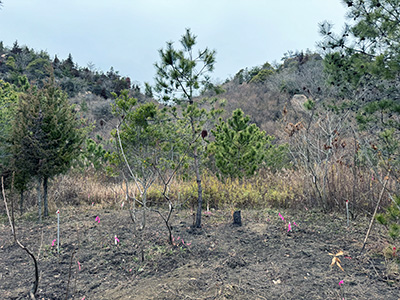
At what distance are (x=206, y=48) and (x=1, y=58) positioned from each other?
91.9ft

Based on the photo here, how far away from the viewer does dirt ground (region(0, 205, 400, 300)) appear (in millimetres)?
2580

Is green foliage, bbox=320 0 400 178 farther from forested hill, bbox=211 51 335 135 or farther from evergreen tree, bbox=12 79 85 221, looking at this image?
forested hill, bbox=211 51 335 135

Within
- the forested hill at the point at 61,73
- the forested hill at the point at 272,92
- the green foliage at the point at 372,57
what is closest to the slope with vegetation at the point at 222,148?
the green foliage at the point at 372,57

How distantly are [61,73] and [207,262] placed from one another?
27250 mm

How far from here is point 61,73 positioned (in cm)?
2541

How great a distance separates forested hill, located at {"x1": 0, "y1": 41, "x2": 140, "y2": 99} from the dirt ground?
65.6 feet

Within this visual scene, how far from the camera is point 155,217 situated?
16.8 feet

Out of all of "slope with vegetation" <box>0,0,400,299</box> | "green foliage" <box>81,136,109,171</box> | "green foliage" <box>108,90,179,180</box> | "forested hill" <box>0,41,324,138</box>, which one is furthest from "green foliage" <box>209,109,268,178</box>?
"forested hill" <box>0,41,324,138</box>

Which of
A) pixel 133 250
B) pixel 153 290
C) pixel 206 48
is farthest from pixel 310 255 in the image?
pixel 206 48

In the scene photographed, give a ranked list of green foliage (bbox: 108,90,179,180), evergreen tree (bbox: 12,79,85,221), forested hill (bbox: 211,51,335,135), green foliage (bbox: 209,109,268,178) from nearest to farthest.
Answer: evergreen tree (bbox: 12,79,85,221)
green foliage (bbox: 108,90,179,180)
green foliage (bbox: 209,109,268,178)
forested hill (bbox: 211,51,335,135)

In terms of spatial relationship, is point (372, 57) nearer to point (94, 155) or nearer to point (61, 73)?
point (94, 155)

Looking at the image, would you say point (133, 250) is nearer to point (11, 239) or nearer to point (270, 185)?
point (11, 239)

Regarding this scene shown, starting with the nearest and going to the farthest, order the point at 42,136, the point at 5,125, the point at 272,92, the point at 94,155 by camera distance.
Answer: the point at 42,136
the point at 5,125
the point at 94,155
the point at 272,92

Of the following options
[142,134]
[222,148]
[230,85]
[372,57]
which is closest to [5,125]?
[142,134]
